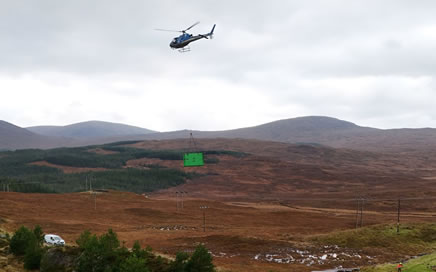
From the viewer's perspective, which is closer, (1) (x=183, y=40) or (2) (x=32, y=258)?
(2) (x=32, y=258)

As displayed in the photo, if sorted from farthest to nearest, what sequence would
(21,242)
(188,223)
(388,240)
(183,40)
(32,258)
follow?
(188,223) < (183,40) < (388,240) < (21,242) < (32,258)

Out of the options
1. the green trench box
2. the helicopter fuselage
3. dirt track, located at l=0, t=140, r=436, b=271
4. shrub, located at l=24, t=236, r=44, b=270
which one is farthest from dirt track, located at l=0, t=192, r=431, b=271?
the helicopter fuselage

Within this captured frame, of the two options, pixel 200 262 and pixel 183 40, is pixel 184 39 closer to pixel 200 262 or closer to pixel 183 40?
pixel 183 40

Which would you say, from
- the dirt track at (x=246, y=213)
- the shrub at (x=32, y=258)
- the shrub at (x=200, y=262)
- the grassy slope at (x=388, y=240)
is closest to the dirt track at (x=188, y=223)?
the dirt track at (x=246, y=213)

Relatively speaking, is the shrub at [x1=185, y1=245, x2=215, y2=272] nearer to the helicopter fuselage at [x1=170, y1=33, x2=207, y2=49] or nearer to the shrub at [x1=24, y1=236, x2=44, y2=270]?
the shrub at [x1=24, y1=236, x2=44, y2=270]

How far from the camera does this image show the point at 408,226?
166ft

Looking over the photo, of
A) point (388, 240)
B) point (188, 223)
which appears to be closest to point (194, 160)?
point (388, 240)

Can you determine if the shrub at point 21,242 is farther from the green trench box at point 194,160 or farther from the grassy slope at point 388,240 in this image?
the grassy slope at point 388,240

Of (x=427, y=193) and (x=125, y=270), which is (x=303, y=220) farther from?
(x=125, y=270)

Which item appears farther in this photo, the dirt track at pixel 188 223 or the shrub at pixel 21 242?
the dirt track at pixel 188 223

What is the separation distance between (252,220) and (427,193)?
52.7m

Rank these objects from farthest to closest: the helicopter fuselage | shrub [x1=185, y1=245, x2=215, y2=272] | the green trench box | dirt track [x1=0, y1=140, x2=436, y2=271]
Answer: the helicopter fuselage, dirt track [x1=0, y1=140, x2=436, y2=271], the green trench box, shrub [x1=185, y1=245, x2=215, y2=272]

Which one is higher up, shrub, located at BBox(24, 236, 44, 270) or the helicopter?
the helicopter

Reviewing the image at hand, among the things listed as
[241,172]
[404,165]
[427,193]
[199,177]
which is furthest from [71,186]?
[404,165]
